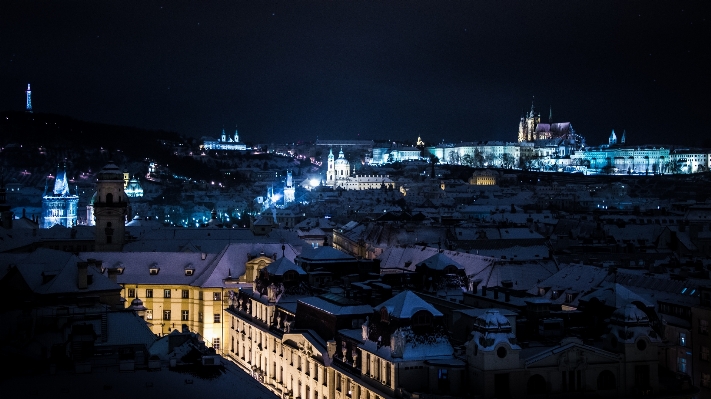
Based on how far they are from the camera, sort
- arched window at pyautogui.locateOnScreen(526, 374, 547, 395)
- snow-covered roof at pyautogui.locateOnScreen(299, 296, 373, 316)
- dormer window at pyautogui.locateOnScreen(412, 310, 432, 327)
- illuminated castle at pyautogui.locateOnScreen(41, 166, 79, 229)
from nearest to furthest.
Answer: arched window at pyautogui.locateOnScreen(526, 374, 547, 395) < dormer window at pyautogui.locateOnScreen(412, 310, 432, 327) < snow-covered roof at pyautogui.locateOnScreen(299, 296, 373, 316) < illuminated castle at pyautogui.locateOnScreen(41, 166, 79, 229)

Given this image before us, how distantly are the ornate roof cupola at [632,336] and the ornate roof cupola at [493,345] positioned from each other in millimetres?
4139

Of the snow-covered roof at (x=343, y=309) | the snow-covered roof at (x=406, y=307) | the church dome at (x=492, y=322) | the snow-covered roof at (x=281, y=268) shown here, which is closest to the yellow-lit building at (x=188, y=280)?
the snow-covered roof at (x=281, y=268)

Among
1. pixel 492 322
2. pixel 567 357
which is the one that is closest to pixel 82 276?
pixel 492 322

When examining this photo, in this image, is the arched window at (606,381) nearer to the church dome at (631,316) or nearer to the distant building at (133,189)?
the church dome at (631,316)

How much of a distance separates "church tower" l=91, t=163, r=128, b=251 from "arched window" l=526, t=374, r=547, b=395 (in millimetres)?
Result: 41058

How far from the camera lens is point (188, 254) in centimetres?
5628

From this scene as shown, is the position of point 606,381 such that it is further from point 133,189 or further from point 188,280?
point 133,189

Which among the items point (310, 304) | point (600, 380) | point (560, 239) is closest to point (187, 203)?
point (560, 239)

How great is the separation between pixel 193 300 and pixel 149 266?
3.97m

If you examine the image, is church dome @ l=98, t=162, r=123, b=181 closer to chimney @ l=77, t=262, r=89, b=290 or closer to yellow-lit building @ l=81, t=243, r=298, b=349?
yellow-lit building @ l=81, t=243, r=298, b=349

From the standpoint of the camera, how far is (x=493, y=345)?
2783 cm

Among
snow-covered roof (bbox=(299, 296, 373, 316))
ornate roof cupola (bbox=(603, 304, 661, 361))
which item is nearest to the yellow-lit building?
snow-covered roof (bbox=(299, 296, 373, 316))

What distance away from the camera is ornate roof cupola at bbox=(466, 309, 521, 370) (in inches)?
1096

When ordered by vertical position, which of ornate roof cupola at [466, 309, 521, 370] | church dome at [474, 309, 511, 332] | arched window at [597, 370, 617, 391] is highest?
church dome at [474, 309, 511, 332]
